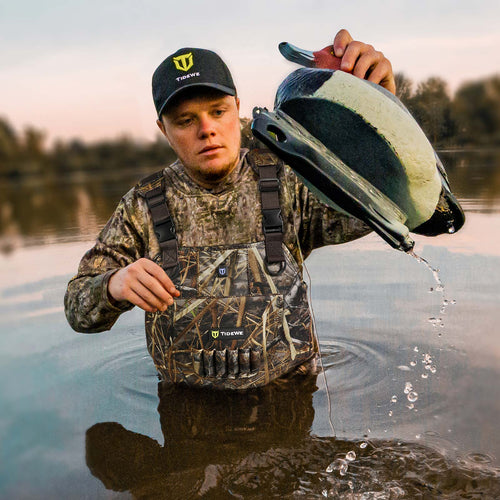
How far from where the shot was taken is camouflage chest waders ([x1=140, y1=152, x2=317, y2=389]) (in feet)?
9.93

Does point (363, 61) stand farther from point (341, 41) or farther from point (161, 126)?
point (161, 126)

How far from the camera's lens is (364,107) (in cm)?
223

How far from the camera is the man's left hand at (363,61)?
7.95ft

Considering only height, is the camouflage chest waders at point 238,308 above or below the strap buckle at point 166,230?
below

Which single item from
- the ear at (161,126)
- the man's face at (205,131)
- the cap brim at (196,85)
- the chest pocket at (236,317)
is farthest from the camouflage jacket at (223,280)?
the cap brim at (196,85)

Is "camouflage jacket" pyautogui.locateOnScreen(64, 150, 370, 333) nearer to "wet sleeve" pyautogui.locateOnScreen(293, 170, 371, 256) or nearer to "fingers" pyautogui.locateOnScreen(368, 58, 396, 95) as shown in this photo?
"wet sleeve" pyautogui.locateOnScreen(293, 170, 371, 256)

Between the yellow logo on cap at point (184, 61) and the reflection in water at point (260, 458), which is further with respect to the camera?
the yellow logo on cap at point (184, 61)

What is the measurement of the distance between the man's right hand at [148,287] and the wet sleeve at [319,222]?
0.96 meters

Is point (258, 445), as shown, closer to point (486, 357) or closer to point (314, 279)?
point (486, 357)

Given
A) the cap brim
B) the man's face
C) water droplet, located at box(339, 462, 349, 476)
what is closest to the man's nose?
the man's face

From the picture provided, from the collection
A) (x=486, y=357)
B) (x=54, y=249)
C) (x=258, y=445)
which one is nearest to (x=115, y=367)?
(x=258, y=445)

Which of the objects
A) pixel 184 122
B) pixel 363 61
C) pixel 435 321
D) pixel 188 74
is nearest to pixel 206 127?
pixel 184 122

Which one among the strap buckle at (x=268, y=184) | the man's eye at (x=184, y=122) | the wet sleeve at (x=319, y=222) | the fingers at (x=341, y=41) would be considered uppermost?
the fingers at (x=341, y=41)

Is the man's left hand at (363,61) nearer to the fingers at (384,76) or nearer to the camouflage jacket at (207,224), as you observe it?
the fingers at (384,76)
